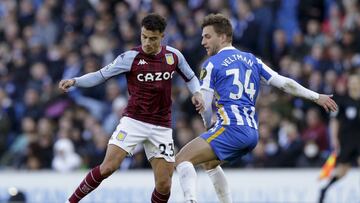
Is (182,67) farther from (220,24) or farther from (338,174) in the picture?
(338,174)

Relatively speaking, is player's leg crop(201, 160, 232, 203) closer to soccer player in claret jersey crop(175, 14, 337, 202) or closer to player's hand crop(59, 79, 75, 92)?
soccer player in claret jersey crop(175, 14, 337, 202)

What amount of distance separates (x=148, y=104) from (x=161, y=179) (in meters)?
0.90

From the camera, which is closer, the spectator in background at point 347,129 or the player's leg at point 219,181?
the player's leg at point 219,181

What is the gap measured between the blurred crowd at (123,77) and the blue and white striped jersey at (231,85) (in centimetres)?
639

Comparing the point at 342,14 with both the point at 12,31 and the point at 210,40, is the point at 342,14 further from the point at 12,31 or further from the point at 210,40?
the point at 210,40

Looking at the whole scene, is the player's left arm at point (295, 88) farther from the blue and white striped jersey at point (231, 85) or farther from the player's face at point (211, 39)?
the player's face at point (211, 39)

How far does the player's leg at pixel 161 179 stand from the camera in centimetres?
1187

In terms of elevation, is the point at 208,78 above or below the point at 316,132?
above

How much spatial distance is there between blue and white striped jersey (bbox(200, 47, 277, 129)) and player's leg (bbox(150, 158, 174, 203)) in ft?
3.23

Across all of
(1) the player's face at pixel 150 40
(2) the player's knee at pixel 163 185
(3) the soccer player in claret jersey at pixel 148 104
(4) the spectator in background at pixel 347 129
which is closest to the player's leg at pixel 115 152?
(3) the soccer player in claret jersey at pixel 148 104

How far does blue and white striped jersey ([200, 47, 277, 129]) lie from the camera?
37.3ft

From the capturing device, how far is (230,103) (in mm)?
11398

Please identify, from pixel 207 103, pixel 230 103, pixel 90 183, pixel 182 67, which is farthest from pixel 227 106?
pixel 90 183

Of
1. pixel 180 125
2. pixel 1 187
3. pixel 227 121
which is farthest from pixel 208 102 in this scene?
pixel 1 187
